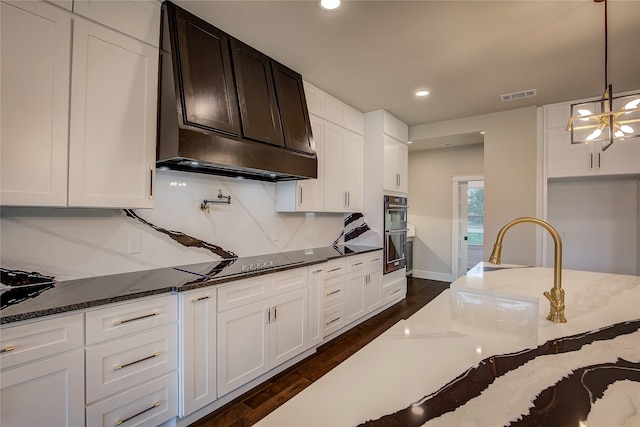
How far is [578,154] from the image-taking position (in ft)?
11.6

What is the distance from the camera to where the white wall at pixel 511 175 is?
3.74 metres

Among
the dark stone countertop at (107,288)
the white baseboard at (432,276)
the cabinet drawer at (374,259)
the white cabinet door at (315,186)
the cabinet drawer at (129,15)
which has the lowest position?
the white baseboard at (432,276)

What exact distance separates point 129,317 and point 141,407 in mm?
513

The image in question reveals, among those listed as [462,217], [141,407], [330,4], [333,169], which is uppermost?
[330,4]

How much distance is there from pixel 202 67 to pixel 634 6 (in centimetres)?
285

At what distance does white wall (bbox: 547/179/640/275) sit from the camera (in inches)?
147

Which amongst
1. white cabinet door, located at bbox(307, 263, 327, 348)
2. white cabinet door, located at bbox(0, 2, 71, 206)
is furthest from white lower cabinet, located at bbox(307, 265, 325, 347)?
white cabinet door, located at bbox(0, 2, 71, 206)

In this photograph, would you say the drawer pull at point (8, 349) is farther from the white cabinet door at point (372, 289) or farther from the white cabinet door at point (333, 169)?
the white cabinet door at point (372, 289)

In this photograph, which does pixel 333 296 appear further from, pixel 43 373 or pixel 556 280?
pixel 43 373

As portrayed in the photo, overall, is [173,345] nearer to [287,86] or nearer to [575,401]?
[575,401]

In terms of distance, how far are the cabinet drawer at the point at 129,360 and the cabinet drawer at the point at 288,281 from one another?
76 cm

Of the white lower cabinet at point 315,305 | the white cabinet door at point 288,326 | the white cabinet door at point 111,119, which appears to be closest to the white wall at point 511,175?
the white lower cabinet at point 315,305

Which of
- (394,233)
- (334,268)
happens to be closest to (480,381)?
(334,268)

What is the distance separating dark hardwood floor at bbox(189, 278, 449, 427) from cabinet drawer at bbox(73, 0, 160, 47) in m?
2.43
